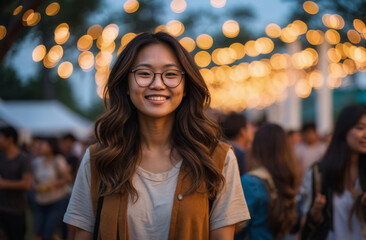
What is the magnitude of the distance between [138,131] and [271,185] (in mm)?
1865

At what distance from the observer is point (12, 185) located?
6152 millimetres

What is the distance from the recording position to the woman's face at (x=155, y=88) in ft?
8.13

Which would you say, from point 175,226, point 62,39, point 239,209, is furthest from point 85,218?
point 62,39

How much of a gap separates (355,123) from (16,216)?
4422 mm

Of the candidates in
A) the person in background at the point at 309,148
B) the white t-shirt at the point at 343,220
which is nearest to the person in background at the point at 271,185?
the white t-shirt at the point at 343,220

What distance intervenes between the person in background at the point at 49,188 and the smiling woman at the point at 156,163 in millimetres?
4920

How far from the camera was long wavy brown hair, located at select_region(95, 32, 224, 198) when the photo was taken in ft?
8.04

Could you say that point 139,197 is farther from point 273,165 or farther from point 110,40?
point 110,40

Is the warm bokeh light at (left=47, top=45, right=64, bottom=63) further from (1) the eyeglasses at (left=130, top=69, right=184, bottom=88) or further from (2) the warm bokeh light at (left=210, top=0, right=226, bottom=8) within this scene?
(1) the eyeglasses at (left=130, top=69, right=184, bottom=88)

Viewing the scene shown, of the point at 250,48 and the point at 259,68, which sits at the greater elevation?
the point at 250,48

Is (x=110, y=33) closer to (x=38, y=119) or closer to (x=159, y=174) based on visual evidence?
(x=38, y=119)

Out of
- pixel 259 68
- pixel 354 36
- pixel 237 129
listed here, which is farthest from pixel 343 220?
pixel 259 68

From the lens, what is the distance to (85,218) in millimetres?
2453

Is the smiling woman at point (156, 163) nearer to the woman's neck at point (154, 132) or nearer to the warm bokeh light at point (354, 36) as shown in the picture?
the woman's neck at point (154, 132)
